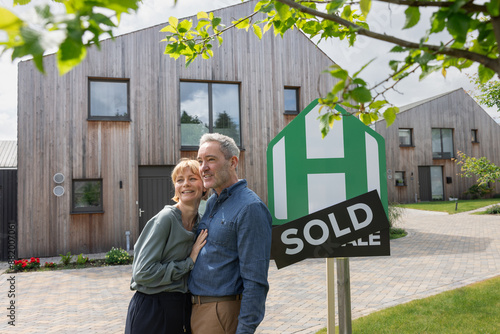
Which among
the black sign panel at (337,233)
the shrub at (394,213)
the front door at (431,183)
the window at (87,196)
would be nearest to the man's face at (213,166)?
the black sign panel at (337,233)

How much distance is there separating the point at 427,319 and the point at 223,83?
31.7 feet

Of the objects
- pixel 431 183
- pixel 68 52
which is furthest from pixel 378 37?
pixel 431 183

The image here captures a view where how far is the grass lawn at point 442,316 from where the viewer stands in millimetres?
4500

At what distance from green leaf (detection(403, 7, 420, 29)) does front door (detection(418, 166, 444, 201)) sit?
2844cm

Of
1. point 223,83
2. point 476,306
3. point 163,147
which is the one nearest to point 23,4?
point 476,306

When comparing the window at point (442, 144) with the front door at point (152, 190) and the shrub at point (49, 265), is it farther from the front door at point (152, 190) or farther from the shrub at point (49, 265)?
the shrub at point (49, 265)

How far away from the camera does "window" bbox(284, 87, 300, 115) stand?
13.1 m

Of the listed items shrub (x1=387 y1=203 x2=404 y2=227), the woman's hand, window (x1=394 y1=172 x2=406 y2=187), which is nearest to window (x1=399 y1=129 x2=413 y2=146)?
window (x1=394 y1=172 x2=406 y2=187)

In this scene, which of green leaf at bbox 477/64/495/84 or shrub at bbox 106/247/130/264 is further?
shrub at bbox 106/247/130/264

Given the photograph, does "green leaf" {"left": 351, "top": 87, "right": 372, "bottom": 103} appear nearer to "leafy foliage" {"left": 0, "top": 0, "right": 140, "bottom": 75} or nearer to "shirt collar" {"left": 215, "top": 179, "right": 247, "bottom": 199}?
"leafy foliage" {"left": 0, "top": 0, "right": 140, "bottom": 75}

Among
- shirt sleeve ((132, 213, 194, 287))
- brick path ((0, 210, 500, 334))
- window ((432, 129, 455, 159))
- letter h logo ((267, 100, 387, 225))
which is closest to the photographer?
shirt sleeve ((132, 213, 194, 287))

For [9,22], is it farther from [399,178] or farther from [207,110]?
[399,178]

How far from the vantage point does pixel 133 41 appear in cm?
1163

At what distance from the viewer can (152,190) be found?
11.7m
